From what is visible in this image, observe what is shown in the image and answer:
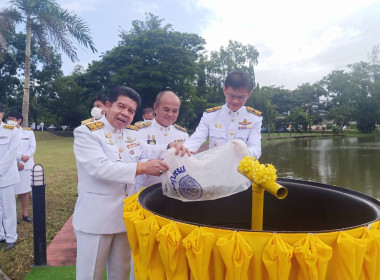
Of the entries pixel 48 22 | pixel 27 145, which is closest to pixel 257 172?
pixel 27 145

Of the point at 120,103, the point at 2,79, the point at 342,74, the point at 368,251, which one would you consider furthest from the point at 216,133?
the point at 342,74

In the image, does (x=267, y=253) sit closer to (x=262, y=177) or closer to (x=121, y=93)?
(x=262, y=177)

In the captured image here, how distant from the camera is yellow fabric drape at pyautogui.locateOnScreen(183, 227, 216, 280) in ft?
4.18

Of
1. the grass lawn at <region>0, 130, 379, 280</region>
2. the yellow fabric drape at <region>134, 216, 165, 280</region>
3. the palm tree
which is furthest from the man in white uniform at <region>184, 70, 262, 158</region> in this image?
the palm tree

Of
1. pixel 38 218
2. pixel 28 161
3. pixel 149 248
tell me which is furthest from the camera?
pixel 28 161

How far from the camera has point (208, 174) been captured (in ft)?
5.57

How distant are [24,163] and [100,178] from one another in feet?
12.5

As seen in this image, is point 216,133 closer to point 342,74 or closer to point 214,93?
point 214,93

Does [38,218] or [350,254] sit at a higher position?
[350,254]

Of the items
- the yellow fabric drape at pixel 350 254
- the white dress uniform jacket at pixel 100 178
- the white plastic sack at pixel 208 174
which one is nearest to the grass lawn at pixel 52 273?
the white dress uniform jacket at pixel 100 178

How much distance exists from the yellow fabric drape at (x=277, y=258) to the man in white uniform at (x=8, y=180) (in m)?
3.61

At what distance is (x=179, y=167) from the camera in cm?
173

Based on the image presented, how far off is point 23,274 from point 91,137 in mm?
2096

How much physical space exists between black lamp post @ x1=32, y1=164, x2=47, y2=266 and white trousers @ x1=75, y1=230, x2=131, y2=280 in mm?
1512
